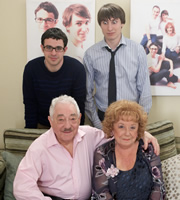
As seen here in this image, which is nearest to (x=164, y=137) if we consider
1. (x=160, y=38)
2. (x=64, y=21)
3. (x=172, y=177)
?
(x=172, y=177)

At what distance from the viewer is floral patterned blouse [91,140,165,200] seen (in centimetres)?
182

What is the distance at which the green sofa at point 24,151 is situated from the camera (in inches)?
78.4

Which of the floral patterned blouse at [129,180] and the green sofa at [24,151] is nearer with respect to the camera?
the floral patterned blouse at [129,180]

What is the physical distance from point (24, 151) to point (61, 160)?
Answer: 1.84 ft

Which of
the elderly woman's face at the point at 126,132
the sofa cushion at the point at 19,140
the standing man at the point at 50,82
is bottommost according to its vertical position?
the sofa cushion at the point at 19,140

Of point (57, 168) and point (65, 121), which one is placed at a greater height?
point (65, 121)

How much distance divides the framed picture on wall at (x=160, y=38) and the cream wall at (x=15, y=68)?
9cm

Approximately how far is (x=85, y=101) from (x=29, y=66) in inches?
22.8

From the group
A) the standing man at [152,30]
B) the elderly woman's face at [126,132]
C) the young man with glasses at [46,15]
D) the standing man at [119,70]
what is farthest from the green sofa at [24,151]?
the young man with glasses at [46,15]

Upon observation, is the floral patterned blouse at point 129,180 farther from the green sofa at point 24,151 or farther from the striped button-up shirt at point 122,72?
the striped button-up shirt at point 122,72

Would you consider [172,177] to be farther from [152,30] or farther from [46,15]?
[46,15]

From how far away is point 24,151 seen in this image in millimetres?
2309

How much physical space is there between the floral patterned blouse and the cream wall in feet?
3.56

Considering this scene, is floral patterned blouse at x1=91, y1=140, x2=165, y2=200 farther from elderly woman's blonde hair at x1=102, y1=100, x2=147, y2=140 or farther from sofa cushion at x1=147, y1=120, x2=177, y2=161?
sofa cushion at x1=147, y1=120, x2=177, y2=161
